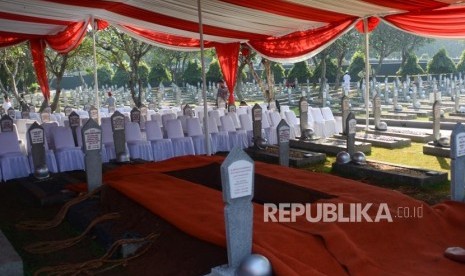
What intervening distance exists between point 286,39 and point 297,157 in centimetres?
400

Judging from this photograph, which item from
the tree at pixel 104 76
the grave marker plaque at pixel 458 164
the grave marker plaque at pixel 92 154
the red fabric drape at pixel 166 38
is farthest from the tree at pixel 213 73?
the grave marker plaque at pixel 458 164

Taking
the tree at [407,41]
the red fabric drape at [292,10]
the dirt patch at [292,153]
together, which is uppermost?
the tree at [407,41]

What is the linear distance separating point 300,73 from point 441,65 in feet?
30.4

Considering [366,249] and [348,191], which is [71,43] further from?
[366,249]

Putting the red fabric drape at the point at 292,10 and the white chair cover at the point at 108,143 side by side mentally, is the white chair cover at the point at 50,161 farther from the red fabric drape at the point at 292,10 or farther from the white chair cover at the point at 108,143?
the red fabric drape at the point at 292,10

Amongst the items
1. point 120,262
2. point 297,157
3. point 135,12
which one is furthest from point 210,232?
point 135,12

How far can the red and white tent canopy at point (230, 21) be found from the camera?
7996 millimetres

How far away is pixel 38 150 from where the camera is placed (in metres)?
7.41

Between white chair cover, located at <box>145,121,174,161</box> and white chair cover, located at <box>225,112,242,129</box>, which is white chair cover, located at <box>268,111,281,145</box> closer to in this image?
white chair cover, located at <box>225,112,242,129</box>

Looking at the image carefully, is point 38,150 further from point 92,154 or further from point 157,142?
point 157,142

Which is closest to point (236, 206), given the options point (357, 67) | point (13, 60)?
point (13, 60)

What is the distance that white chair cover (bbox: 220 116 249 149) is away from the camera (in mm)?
10133

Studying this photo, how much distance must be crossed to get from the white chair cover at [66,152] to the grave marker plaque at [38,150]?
770mm

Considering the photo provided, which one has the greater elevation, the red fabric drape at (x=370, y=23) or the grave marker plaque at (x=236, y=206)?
the red fabric drape at (x=370, y=23)
